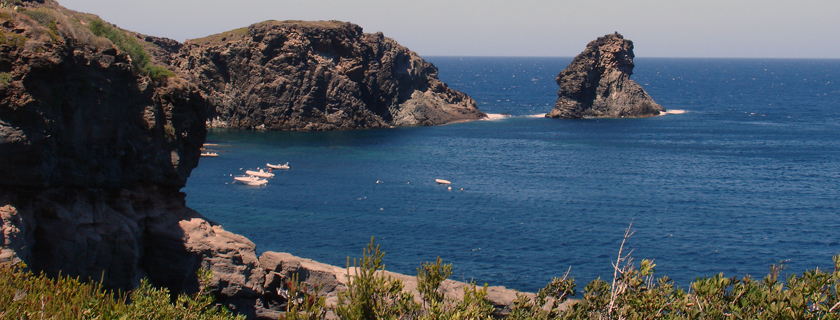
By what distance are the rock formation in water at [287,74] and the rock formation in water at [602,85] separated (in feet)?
137

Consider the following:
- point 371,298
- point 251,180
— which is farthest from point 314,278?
point 251,180

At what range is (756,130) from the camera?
381 feet

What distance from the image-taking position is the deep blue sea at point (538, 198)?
1731 inches

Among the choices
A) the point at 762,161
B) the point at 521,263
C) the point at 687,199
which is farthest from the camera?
the point at 762,161

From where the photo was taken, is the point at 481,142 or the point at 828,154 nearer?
the point at 828,154

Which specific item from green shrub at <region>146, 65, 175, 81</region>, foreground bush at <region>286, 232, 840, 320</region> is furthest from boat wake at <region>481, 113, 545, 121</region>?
foreground bush at <region>286, 232, 840, 320</region>

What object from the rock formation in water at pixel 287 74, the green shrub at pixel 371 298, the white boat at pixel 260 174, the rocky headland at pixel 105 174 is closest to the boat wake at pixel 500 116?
the rock formation in water at pixel 287 74

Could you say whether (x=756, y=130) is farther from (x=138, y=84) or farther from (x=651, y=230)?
(x=138, y=84)

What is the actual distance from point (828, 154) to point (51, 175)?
→ 98.8 m

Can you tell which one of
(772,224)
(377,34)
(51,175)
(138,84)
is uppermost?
(377,34)

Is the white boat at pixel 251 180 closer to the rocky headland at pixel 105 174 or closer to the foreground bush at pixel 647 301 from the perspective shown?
the rocky headland at pixel 105 174

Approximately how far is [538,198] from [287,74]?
62.3 m

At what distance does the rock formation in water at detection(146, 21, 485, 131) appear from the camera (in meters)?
109

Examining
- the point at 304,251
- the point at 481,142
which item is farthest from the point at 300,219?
the point at 481,142
